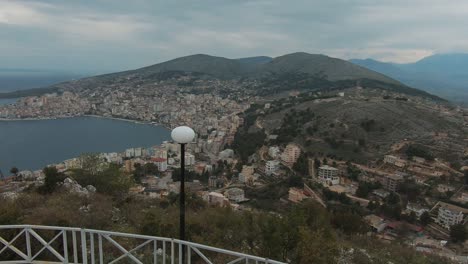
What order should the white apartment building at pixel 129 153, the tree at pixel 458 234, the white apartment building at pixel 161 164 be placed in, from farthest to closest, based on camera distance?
the white apartment building at pixel 129 153 → the white apartment building at pixel 161 164 → the tree at pixel 458 234

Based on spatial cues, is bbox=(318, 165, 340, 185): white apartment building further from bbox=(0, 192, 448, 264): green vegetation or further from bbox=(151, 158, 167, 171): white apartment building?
bbox=(151, 158, 167, 171): white apartment building

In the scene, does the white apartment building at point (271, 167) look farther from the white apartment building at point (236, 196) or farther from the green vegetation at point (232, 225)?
the green vegetation at point (232, 225)

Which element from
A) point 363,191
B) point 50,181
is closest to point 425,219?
point 363,191

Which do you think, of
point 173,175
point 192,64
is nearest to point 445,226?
point 173,175

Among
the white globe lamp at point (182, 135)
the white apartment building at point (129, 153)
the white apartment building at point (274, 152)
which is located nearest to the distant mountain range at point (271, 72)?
the white apartment building at point (274, 152)

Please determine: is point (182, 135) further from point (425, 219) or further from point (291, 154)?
point (291, 154)

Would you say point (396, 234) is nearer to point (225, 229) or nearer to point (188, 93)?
point (225, 229)
